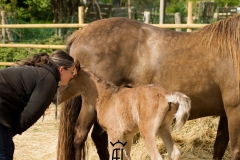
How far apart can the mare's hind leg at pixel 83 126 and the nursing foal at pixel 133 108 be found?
0.84ft

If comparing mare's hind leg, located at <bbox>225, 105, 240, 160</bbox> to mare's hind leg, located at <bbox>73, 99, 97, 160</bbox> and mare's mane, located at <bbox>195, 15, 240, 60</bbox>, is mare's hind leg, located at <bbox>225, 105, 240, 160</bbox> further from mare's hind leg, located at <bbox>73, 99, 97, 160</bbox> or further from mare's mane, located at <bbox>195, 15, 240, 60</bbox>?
mare's hind leg, located at <bbox>73, 99, 97, 160</bbox>

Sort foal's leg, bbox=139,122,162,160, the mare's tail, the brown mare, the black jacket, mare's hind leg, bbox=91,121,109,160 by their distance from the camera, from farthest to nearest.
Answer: mare's hind leg, bbox=91,121,109,160 < the mare's tail < the brown mare < foal's leg, bbox=139,122,162,160 < the black jacket

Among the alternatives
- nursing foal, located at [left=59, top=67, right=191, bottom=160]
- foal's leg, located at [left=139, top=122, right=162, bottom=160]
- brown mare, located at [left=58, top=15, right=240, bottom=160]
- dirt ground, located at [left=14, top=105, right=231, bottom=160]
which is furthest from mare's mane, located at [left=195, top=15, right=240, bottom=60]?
dirt ground, located at [left=14, top=105, right=231, bottom=160]

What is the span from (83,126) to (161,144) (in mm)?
1367

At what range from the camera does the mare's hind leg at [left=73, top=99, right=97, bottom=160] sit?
4.06 m

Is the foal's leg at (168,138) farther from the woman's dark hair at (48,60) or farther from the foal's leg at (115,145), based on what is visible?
the woman's dark hair at (48,60)

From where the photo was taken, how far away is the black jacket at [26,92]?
2.74 metres

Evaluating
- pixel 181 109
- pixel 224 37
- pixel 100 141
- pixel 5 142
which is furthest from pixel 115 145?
pixel 224 37

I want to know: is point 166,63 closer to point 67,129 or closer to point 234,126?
point 234,126

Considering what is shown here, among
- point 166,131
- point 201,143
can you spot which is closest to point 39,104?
point 166,131

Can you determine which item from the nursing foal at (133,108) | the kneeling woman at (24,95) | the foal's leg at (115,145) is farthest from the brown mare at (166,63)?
the kneeling woman at (24,95)

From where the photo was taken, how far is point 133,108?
336cm

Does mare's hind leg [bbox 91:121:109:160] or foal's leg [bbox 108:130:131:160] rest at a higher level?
foal's leg [bbox 108:130:131:160]

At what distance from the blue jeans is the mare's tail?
1.32m
